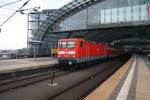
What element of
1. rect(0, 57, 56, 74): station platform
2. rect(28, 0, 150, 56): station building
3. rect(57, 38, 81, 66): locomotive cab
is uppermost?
rect(28, 0, 150, 56): station building

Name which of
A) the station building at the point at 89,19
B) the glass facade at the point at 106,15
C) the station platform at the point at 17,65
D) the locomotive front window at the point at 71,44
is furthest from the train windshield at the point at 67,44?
the glass facade at the point at 106,15

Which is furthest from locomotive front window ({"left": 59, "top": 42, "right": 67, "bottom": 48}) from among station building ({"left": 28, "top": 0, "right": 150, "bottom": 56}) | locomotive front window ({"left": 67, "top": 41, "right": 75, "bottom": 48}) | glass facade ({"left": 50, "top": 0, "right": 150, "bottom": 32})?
glass facade ({"left": 50, "top": 0, "right": 150, "bottom": 32})

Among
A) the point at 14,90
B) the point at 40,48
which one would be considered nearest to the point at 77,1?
the point at 40,48

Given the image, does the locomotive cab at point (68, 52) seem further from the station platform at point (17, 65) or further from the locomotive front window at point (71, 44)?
the station platform at point (17, 65)

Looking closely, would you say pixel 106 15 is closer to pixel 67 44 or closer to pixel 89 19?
pixel 89 19

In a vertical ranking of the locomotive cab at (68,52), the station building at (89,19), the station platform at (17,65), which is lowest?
the station platform at (17,65)

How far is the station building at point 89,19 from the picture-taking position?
5653cm

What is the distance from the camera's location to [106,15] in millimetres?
60438

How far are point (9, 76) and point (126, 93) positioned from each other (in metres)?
10.4

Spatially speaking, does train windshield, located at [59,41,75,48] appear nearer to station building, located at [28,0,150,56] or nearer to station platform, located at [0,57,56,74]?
station platform, located at [0,57,56,74]

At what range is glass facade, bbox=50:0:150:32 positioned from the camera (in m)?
56.7

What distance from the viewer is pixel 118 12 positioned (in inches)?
2315

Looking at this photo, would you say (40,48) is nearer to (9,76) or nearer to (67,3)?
(67,3)

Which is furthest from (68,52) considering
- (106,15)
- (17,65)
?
(106,15)
